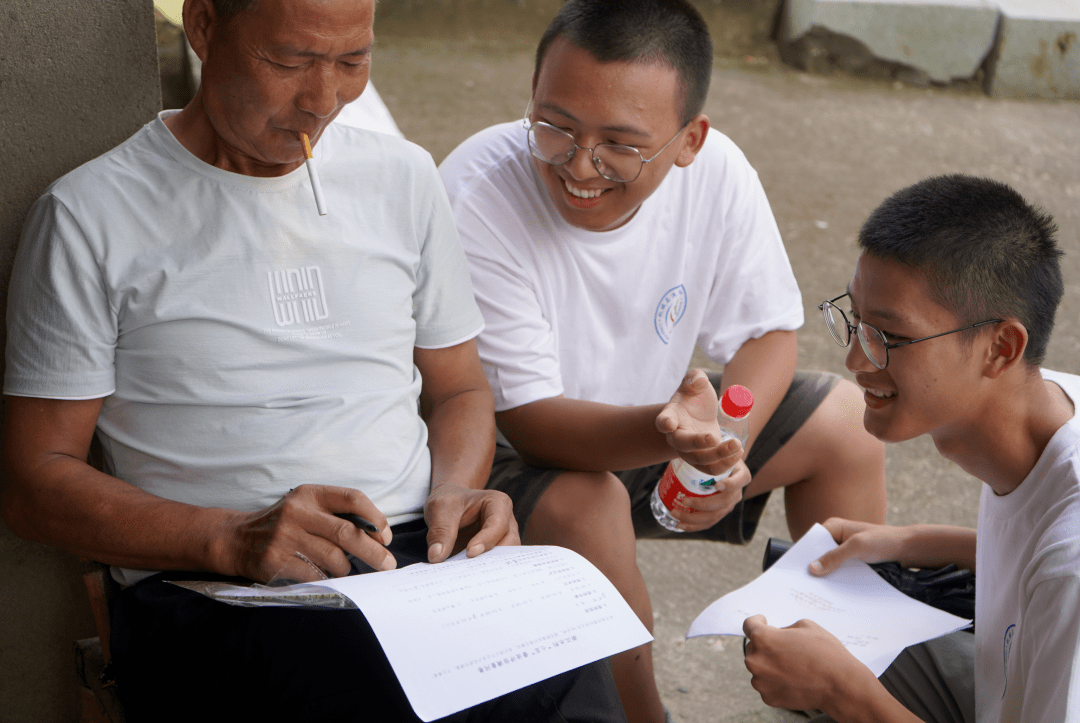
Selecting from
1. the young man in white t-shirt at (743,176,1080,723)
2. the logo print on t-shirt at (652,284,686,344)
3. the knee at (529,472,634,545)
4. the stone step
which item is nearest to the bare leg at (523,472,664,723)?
the knee at (529,472,634,545)

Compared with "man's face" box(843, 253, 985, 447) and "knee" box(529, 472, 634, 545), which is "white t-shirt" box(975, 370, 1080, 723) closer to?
"man's face" box(843, 253, 985, 447)

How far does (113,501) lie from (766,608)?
3.60ft

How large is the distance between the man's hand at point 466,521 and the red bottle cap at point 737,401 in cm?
44

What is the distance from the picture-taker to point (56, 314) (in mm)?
1438

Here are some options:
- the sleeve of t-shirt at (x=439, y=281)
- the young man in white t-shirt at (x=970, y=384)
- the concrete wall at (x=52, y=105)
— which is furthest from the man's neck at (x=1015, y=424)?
the concrete wall at (x=52, y=105)

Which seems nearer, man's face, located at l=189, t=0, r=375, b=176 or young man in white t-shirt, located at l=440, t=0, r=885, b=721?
man's face, located at l=189, t=0, r=375, b=176

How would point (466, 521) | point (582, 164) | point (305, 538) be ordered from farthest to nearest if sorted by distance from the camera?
1. point (582, 164)
2. point (466, 521)
3. point (305, 538)

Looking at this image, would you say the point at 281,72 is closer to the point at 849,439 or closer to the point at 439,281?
the point at 439,281

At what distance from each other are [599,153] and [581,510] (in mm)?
690

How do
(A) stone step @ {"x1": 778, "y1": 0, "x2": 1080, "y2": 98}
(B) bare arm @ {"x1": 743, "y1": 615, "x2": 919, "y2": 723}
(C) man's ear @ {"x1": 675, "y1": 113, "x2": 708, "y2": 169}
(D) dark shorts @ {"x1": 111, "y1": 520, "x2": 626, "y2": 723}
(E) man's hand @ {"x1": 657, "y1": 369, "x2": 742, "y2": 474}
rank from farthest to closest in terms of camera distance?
(A) stone step @ {"x1": 778, "y1": 0, "x2": 1080, "y2": 98}
(C) man's ear @ {"x1": 675, "y1": 113, "x2": 708, "y2": 169}
(E) man's hand @ {"x1": 657, "y1": 369, "x2": 742, "y2": 474}
(B) bare arm @ {"x1": 743, "y1": 615, "x2": 919, "y2": 723}
(D) dark shorts @ {"x1": 111, "y1": 520, "x2": 626, "y2": 723}

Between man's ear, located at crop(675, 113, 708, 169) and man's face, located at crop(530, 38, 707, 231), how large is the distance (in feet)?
0.17

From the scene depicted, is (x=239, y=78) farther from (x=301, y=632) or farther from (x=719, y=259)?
(x=719, y=259)

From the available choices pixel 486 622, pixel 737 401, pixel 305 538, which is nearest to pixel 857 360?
pixel 737 401

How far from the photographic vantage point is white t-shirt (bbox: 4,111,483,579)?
146cm
